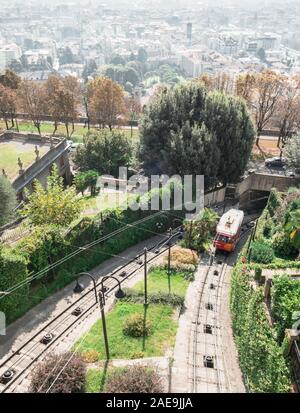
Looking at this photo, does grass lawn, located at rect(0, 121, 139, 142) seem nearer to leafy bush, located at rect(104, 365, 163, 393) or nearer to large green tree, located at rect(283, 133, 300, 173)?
large green tree, located at rect(283, 133, 300, 173)

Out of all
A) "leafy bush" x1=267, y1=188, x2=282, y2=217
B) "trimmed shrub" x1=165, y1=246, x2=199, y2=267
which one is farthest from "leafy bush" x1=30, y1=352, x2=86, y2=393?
"leafy bush" x1=267, y1=188, x2=282, y2=217

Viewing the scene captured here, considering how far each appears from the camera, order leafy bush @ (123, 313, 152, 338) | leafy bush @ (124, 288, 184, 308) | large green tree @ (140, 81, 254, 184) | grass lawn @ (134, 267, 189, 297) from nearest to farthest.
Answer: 1. leafy bush @ (123, 313, 152, 338)
2. leafy bush @ (124, 288, 184, 308)
3. grass lawn @ (134, 267, 189, 297)
4. large green tree @ (140, 81, 254, 184)

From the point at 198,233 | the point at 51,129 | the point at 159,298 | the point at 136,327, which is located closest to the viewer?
the point at 136,327

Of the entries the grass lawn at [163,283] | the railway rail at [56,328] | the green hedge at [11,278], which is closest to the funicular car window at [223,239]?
the railway rail at [56,328]

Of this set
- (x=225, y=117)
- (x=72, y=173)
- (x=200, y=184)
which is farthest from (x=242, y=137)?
(x=72, y=173)

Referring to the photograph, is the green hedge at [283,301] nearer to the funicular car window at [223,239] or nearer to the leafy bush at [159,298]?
the leafy bush at [159,298]

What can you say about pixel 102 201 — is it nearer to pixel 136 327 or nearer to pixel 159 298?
pixel 159 298


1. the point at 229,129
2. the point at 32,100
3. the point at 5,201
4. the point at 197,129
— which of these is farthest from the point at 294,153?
the point at 32,100
